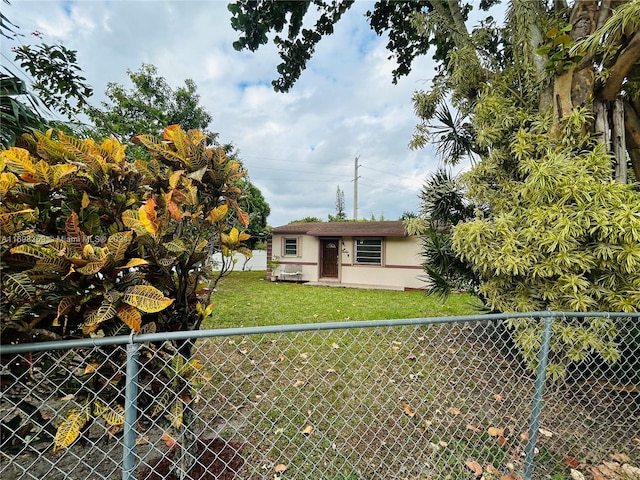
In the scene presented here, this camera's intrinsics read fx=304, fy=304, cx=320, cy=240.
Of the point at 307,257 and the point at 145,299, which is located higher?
the point at 145,299

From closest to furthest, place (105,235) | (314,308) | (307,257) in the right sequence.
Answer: (105,235)
(314,308)
(307,257)

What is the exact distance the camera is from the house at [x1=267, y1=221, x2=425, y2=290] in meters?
12.0

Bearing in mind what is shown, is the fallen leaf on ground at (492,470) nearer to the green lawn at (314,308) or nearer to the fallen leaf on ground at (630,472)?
the fallen leaf on ground at (630,472)

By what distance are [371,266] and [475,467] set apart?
10.6 metres

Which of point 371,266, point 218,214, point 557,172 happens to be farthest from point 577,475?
point 371,266

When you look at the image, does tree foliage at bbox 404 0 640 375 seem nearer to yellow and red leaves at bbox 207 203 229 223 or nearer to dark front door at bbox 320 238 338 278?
yellow and red leaves at bbox 207 203 229 223

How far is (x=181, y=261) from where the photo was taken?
159 centimetres

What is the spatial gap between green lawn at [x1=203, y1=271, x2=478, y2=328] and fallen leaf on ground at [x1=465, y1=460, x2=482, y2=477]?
3.20 meters

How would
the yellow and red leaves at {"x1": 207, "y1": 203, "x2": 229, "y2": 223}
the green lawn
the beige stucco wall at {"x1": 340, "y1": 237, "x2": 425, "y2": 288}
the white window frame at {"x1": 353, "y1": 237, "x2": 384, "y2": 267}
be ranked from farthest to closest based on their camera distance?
1. the white window frame at {"x1": 353, "y1": 237, "x2": 384, "y2": 267}
2. the beige stucco wall at {"x1": 340, "y1": 237, "x2": 425, "y2": 288}
3. the green lawn
4. the yellow and red leaves at {"x1": 207, "y1": 203, "x2": 229, "y2": 223}

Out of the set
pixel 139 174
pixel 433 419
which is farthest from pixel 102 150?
pixel 433 419

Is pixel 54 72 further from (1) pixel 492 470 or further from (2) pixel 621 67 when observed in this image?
(2) pixel 621 67

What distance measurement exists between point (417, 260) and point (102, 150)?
37.3 feet

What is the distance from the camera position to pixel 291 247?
46.2ft

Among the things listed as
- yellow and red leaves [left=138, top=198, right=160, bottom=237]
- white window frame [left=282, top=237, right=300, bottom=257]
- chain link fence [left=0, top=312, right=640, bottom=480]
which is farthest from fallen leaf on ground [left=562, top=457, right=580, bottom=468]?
white window frame [left=282, top=237, right=300, bottom=257]
